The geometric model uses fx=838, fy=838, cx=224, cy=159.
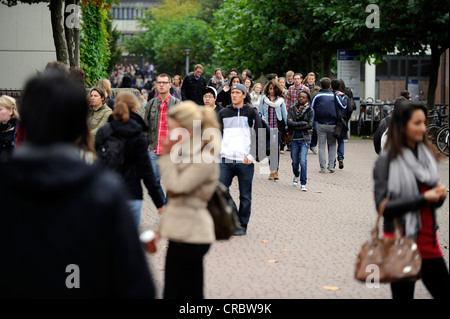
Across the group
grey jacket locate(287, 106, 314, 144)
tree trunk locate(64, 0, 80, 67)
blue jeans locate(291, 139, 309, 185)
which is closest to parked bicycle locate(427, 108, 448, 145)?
grey jacket locate(287, 106, 314, 144)

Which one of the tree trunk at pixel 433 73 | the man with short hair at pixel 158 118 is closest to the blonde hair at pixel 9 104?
the man with short hair at pixel 158 118

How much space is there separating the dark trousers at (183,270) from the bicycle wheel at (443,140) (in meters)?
15.0

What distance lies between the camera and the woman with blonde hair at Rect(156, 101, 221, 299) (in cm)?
509

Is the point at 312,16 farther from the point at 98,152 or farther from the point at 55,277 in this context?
the point at 55,277

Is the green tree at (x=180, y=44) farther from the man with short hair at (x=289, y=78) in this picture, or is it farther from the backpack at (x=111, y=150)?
the backpack at (x=111, y=150)

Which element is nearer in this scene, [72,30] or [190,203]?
[190,203]

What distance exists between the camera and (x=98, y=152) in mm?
6926

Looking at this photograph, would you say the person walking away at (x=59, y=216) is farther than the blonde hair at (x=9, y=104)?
No

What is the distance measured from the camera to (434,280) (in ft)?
16.9

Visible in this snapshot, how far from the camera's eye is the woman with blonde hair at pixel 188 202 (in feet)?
16.7

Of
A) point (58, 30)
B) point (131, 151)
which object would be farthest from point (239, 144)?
point (58, 30)

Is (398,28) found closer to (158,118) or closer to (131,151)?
(158,118)

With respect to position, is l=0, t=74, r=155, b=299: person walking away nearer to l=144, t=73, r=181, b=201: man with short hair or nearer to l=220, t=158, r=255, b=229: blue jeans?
l=220, t=158, r=255, b=229: blue jeans

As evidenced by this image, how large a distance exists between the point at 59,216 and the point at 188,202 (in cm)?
255
